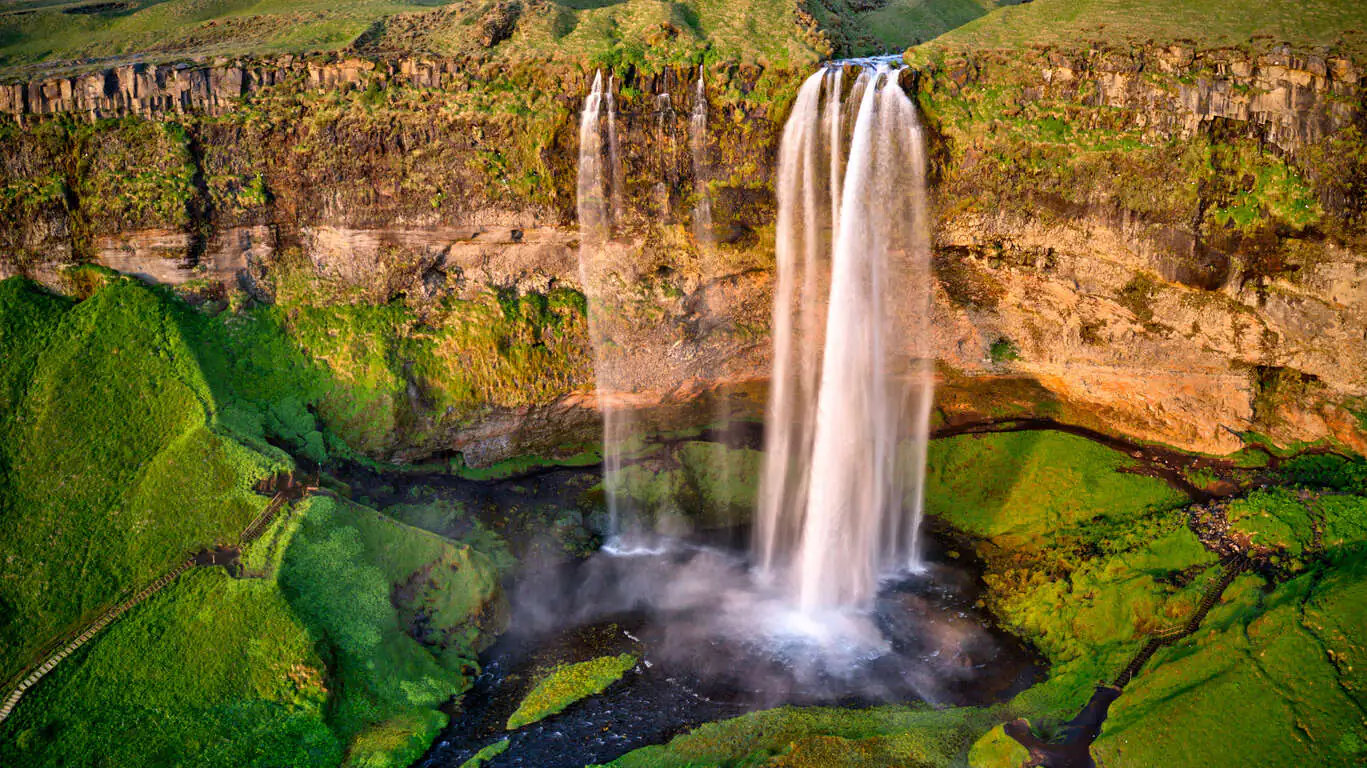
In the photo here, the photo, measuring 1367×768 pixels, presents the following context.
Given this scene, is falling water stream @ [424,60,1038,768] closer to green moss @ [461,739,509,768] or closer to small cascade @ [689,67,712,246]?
small cascade @ [689,67,712,246]

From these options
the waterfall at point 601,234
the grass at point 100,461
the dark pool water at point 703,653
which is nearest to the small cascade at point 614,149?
the waterfall at point 601,234

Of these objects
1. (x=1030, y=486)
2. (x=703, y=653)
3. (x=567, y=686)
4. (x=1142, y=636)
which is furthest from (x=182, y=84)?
(x=1142, y=636)

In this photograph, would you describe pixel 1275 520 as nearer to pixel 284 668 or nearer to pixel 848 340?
pixel 848 340

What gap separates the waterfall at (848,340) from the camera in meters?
21.9

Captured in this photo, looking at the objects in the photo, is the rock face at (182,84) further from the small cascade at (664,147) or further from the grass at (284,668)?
the grass at (284,668)

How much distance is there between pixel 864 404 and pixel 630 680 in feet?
28.7

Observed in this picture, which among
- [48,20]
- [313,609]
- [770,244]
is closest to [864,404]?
[770,244]

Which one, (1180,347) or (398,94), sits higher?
(398,94)

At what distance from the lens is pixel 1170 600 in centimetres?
1961

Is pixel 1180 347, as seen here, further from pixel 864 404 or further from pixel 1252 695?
pixel 1252 695

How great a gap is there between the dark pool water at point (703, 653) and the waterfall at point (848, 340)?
136 centimetres

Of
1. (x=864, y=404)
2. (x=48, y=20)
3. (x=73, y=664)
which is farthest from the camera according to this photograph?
(x=48, y=20)

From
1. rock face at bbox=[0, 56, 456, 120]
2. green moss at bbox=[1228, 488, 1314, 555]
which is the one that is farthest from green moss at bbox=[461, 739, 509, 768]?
green moss at bbox=[1228, 488, 1314, 555]

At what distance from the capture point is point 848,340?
23.0 metres
